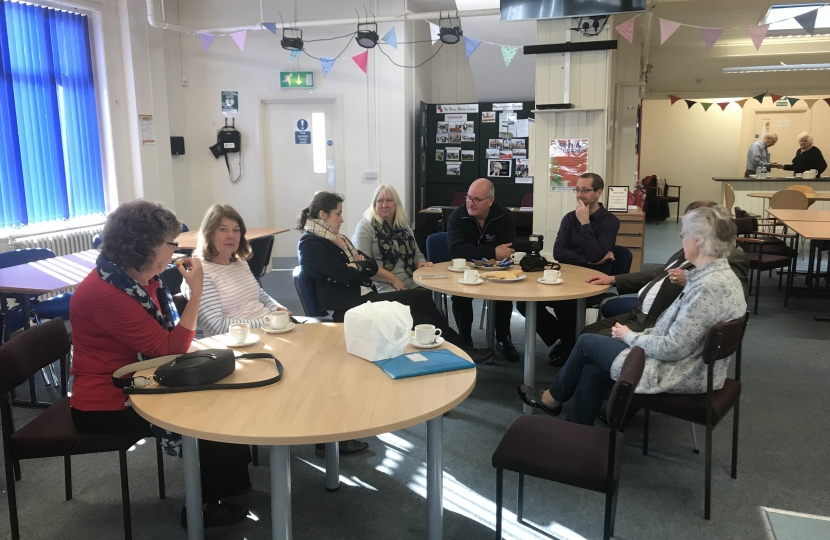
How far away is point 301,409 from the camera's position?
172 cm

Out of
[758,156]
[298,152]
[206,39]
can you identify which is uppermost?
[206,39]

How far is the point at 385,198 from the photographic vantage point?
4.10 m

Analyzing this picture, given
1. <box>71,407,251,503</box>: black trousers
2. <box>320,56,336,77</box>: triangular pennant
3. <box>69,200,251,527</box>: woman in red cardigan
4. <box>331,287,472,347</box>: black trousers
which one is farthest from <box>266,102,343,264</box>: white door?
<box>69,200,251,527</box>: woman in red cardigan

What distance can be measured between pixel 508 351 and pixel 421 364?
7.80 ft

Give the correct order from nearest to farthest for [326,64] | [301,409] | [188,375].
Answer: [301,409] → [188,375] → [326,64]

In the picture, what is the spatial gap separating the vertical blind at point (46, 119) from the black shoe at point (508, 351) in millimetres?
Result: 4421

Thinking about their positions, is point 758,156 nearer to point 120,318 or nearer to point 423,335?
point 423,335

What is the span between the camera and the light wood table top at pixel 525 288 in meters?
3.06

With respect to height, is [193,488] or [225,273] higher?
[225,273]

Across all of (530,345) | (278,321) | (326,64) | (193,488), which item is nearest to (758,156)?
(326,64)

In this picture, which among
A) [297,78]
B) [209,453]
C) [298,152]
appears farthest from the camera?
[298,152]

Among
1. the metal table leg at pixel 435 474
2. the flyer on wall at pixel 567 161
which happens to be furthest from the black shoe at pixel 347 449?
the flyer on wall at pixel 567 161

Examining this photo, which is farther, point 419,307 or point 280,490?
point 419,307

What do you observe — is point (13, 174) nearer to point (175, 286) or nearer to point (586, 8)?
point (175, 286)
